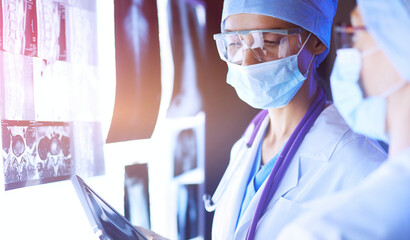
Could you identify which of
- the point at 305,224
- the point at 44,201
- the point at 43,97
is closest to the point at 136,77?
the point at 43,97

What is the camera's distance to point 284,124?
1.28 meters

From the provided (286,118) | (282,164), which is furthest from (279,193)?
(286,118)

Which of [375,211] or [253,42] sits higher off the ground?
[253,42]

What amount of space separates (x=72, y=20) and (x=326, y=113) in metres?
0.85

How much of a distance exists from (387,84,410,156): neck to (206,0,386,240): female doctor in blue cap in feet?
1.30

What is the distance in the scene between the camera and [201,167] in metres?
1.91

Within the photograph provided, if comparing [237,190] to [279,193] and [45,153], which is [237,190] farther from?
[45,153]

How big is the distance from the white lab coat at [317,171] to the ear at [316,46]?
7.3 inches

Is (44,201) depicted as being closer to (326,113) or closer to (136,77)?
(136,77)

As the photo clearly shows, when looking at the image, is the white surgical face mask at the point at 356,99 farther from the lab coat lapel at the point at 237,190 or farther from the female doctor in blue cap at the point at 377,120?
the lab coat lapel at the point at 237,190

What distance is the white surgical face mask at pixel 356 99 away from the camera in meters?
0.59

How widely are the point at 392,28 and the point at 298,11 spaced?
61 cm

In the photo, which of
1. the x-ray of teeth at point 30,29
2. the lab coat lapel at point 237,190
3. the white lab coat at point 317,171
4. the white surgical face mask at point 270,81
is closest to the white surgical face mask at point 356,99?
the white lab coat at point 317,171

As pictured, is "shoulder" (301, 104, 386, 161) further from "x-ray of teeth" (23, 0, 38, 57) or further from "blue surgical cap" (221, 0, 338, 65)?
"x-ray of teeth" (23, 0, 38, 57)
